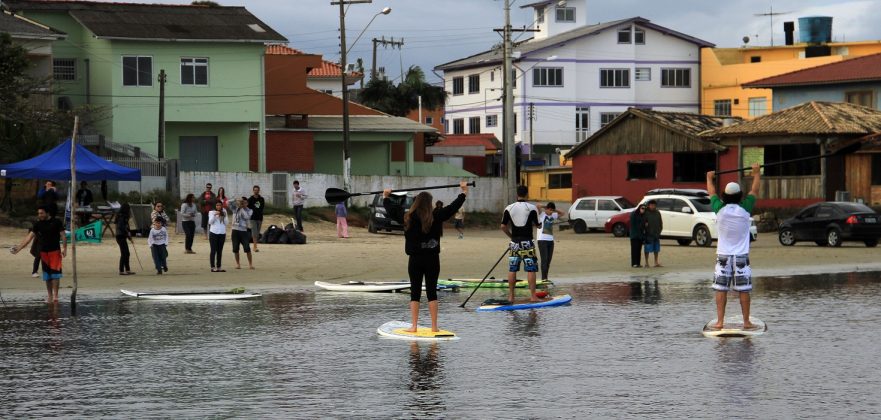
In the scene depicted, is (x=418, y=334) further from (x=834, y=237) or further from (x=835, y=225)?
(x=834, y=237)

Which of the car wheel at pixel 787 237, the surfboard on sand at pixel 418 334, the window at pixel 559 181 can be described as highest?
the window at pixel 559 181

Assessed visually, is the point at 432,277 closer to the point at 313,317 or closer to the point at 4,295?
the point at 313,317

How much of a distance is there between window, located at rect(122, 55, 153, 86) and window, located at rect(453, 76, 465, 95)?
134 feet

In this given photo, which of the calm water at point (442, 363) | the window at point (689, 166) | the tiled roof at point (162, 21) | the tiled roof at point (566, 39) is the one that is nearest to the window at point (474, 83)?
the tiled roof at point (566, 39)

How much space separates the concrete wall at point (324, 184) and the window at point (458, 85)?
113 ft

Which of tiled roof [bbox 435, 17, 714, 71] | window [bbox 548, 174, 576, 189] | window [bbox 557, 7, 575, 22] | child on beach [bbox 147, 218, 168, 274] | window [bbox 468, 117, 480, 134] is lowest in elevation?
child on beach [bbox 147, 218, 168, 274]

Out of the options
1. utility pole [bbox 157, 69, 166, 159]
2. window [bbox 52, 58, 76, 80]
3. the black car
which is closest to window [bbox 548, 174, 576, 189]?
utility pole [bbox 157, 69, 166, 159]

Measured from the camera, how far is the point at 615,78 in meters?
84.6

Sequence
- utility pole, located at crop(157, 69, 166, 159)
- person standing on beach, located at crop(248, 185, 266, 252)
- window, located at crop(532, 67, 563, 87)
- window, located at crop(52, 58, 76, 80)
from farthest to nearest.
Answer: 1. window, located at crop(532, 67, 563, 87)
2. window, located at crop(52, 58, 76, 80)
3. utility pole, located at crop(157, 69, 166, 159)
4. person standing on beach, located at crop(248, 185, 266, 252)

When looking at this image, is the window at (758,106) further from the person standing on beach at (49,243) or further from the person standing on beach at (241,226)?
the person standing on beach at (49,243)

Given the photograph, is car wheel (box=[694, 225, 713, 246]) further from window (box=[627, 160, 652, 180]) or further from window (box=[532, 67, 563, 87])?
window (box=[532, 67, 563, 87])

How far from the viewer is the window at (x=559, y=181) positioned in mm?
74750

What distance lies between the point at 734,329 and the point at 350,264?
15.4 metres

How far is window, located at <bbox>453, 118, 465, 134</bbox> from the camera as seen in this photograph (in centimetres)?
9181
